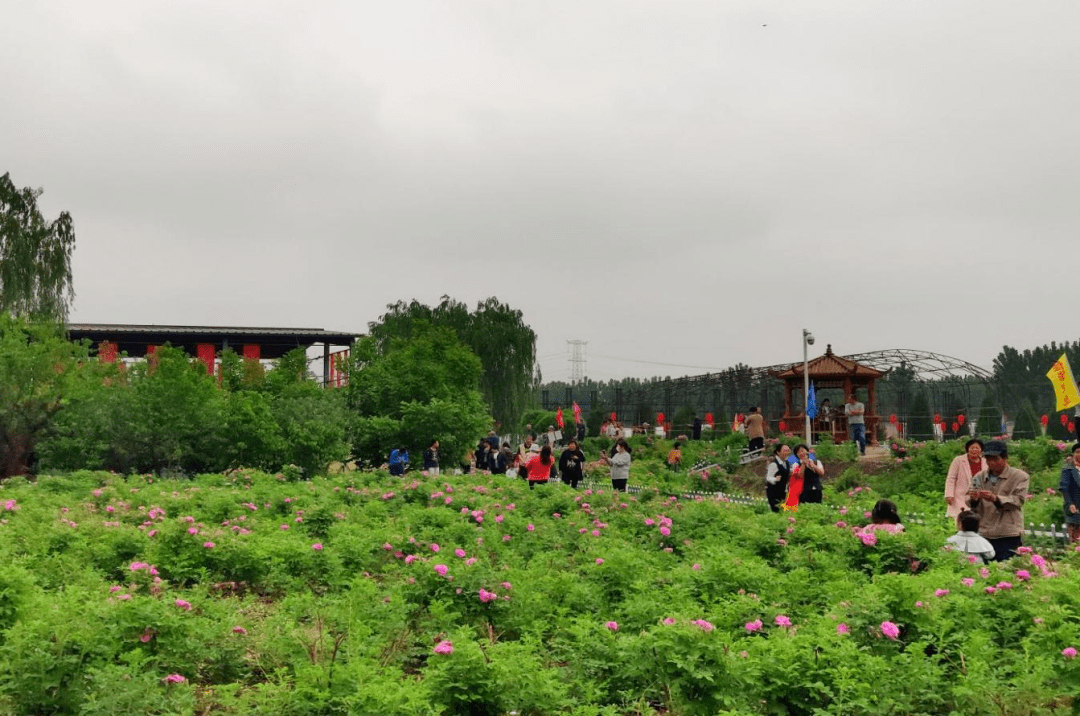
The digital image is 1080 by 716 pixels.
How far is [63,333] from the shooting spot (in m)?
24.9

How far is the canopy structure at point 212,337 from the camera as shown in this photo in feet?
144

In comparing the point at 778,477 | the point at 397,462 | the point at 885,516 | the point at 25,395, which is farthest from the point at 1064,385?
the point at 25,395

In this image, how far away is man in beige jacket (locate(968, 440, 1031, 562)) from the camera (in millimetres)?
8289

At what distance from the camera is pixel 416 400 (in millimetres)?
22828

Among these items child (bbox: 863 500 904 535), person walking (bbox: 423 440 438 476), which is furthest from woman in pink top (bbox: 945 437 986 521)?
person walking (bbox: 423 440 438 476)

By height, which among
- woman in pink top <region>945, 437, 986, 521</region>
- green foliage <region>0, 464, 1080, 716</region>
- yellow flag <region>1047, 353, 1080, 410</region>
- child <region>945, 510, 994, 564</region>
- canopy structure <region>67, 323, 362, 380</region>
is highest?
canopy structure <region>67, 323, 362, 380</region>

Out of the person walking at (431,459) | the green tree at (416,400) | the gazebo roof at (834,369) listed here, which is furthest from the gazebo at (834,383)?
the person walking at (431,459)

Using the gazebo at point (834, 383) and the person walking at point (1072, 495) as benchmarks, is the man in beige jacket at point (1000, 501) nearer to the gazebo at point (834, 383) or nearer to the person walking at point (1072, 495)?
the person walking at point (1072, 495)

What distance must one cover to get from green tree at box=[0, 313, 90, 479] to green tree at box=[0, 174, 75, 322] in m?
9.94

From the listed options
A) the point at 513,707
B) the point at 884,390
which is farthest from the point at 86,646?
the point at 884,390

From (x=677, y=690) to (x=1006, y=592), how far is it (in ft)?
8.83

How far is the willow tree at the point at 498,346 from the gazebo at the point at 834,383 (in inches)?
618

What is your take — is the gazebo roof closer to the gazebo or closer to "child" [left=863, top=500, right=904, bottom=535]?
the gazebo

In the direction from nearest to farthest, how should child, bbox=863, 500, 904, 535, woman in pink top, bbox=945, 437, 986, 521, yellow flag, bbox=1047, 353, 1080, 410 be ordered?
woman in pink top, bbox=945, 437, 986, 521
child, bbox=863, 500, 904, 535
yellow flag, bbox=1047, 353, 1080, 410
